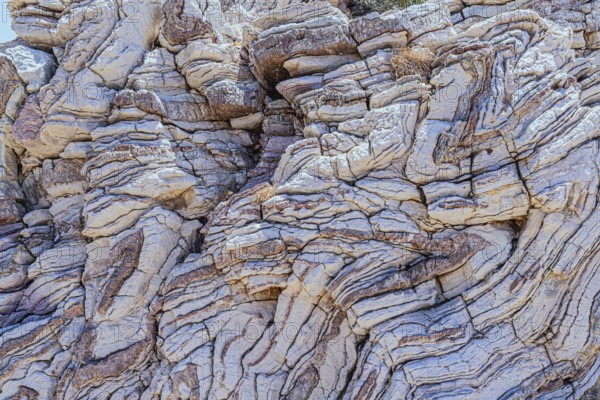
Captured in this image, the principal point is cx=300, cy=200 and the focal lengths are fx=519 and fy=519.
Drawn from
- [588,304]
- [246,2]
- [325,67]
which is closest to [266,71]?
[325,67]

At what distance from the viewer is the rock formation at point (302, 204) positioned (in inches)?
318

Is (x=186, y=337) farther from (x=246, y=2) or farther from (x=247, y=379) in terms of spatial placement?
(x=246, y=2)

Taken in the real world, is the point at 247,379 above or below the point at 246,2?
below

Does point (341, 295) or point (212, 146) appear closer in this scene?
point (341, 295)

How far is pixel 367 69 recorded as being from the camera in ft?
33.8

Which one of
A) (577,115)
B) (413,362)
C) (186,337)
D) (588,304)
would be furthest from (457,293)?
(186,337)

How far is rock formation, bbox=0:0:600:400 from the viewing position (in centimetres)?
809

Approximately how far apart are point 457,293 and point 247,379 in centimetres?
373

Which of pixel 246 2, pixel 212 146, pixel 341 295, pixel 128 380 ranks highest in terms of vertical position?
pixel 246 2

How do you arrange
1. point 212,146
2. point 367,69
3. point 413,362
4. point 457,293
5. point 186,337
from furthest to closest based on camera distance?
point 212,146 < point 367,69 < point 186,337 < point 457,293 < point 413,362

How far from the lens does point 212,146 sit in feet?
36.7

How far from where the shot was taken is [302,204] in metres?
9.15

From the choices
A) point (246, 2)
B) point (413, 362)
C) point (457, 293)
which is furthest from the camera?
point (246, 2)

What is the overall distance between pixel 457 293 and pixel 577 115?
3639 mm
